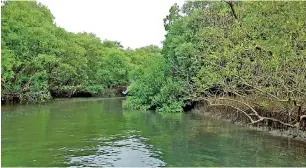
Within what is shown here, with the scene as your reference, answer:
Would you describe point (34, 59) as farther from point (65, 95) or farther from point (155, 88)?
point (155, 88)

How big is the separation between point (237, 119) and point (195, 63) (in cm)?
731

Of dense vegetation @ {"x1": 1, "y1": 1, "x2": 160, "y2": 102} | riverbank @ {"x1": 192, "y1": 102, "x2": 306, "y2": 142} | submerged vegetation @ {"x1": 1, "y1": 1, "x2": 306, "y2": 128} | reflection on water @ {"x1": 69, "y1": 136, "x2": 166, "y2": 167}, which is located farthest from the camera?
dense vegetation @ {"x1": 1, "y1": 1, "x2": 160, "y2": 102}

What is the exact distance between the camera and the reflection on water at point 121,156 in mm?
12797

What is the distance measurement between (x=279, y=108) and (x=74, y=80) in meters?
39.6

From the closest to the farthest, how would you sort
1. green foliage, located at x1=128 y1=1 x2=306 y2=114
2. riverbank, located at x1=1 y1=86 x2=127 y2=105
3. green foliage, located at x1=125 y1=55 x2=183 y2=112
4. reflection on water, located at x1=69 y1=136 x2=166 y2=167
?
reflection on water, located at x1=69 y1=136 x2=166 y2=167 → green foliage, located at x1=128 y1=1 x2=306 y2=114 → green foliage, located at x1=125 y1=55 x2=183 y2=112 → riverbank, located at x1=1 y1=86 x2=127 y2=105

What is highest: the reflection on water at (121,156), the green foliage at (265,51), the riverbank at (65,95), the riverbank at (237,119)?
the green foliage at (265,51)

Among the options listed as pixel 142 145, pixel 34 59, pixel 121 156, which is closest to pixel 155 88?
pixel 142 145

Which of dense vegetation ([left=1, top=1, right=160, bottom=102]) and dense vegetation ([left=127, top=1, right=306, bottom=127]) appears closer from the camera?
dense vegetation ([left=127, top=1, right=306, bottom=127])

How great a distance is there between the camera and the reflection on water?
12797 millimetres

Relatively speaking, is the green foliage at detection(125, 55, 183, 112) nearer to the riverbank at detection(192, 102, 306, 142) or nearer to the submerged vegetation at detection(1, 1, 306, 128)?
the submerged vegetation at detection(1, 1, 306, 128)

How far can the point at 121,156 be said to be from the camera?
45.7ft

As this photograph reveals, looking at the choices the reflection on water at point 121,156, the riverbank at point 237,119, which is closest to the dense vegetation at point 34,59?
the riverbank at point 237,119

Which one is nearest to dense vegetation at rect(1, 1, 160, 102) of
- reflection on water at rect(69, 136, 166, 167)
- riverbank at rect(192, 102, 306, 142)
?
riverbank at rect(192, 102, 306, 142)

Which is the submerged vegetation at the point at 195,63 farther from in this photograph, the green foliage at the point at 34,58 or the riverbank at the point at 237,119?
the riverbank at the point at 237,119
